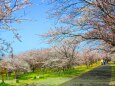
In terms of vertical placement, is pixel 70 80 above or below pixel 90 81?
below

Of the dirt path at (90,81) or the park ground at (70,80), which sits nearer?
the dirt path at (90,81)

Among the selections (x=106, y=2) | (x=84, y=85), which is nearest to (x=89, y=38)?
(x=106, y=2)

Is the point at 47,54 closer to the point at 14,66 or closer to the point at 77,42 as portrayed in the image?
the point at 14,66

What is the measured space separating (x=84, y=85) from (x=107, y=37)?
8.05 metres

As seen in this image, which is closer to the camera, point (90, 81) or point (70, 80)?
point (90, 81)

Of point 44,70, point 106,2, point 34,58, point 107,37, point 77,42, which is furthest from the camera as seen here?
point 34,58

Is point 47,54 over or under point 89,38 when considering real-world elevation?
under

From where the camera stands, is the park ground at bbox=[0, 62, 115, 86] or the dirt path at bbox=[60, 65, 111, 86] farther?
the park ground at bbox=[0, 62, 115, 86]

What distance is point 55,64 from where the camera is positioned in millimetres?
53500

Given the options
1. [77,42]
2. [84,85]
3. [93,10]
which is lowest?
[84,85]

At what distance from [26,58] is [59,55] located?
57.0 ft

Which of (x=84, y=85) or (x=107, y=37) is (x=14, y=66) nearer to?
(x=84, y=85)

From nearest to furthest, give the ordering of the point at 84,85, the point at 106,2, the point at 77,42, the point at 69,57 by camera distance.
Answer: the point at 106,2, the point at 77,42, the point at 84,85, the point at 69,57

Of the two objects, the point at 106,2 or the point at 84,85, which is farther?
the point at 84,85
